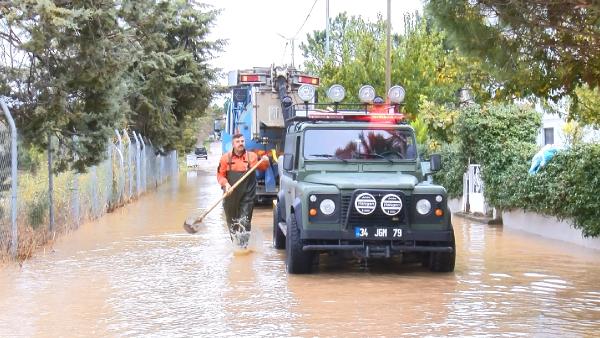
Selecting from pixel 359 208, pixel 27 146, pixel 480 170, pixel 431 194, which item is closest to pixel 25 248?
pixel 27 146

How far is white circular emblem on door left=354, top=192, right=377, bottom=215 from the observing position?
387 inches

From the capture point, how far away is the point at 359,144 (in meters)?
11.5

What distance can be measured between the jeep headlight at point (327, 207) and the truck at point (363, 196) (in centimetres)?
1

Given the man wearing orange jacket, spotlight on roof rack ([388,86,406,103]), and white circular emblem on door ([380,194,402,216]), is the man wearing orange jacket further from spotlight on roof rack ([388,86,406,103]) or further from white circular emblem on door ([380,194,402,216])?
white circular emblem on door ([380,194,402,216])

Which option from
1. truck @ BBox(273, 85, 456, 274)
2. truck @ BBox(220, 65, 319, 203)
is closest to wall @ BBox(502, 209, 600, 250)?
truck @ BBox(273, 85, 456, 274)

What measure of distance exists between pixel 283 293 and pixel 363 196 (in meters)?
1.52

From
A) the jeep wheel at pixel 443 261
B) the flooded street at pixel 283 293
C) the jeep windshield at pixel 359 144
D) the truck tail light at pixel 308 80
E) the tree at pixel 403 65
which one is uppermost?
the tree at pixel 403 65

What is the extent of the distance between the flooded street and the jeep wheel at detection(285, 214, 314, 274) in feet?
0.51

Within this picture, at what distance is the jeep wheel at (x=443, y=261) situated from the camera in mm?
10360

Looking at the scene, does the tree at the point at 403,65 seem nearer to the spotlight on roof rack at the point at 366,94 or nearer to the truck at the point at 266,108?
the truck at the point at 266,108

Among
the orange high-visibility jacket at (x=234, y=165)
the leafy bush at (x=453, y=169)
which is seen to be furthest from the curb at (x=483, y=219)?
the orange high-visibility jacket at (x=234, y=165)

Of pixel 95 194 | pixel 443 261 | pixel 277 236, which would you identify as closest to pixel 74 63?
pixel 277 236

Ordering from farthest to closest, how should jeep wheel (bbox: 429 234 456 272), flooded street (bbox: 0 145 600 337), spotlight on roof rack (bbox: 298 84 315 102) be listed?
spotlight on roof rack (bbox: 298 84 315 102) → jeep wheel (bbox: 429 234 456 272) → flooded street (bbox: 0 145 600 337)

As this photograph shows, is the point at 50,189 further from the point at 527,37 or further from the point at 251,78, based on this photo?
the point at 527,37
